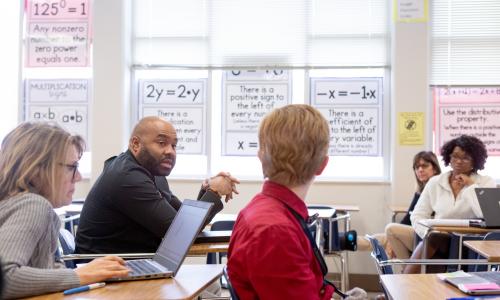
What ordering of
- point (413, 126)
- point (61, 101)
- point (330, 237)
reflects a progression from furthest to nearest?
point (61, 101) → point (413, 126) → point (330, 237)

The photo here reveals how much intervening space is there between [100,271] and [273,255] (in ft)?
2.25

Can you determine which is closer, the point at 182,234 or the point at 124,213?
the point at 182,234

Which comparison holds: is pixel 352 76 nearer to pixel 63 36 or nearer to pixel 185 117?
pixel 185 117

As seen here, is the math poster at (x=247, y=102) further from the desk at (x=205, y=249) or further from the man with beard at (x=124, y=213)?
the desk at (x=205, y=249)

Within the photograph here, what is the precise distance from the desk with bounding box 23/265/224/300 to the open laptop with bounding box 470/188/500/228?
2089mm

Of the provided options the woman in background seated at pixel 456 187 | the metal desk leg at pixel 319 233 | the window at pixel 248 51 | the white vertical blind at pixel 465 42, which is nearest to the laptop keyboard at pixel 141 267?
the metal desk leg at pixel 319 233

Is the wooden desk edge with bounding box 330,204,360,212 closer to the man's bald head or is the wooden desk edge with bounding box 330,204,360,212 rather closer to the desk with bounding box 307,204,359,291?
the desk with bounding box 307,204,359,291

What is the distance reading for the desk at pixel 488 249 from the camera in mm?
2273

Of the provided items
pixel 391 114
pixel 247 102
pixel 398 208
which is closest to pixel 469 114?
pixel 391 114

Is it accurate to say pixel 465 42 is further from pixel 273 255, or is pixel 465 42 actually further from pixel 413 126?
pixel 273 255

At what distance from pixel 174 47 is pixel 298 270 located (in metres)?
5.00

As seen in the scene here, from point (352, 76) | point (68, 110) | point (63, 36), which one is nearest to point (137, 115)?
point (68, 110)

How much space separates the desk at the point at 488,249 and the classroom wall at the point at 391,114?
272cm

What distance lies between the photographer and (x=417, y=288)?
1.75 m
